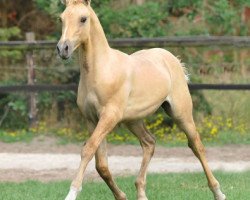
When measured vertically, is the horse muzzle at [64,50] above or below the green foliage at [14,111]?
above

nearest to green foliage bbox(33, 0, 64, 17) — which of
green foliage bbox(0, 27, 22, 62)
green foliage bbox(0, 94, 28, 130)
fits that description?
green foliage bbox(0, 94, 28, 130)

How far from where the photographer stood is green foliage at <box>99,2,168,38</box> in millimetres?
13336

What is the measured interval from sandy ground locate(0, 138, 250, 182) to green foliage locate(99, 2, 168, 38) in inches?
86.5

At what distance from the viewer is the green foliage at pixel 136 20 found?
525 inches

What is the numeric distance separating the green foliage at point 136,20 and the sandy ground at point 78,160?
86.5 inches

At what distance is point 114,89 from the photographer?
7.50 meters

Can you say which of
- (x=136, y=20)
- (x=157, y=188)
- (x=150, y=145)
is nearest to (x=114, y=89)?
(x=150, y=145)

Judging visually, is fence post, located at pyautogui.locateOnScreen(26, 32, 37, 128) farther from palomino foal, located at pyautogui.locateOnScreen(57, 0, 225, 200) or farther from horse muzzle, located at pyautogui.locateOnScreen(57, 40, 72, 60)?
horse muzzle, located at pyautogui.locateOnScreen(57, 40, 72, 60)

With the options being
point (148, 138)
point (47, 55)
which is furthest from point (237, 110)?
point (148, 138)

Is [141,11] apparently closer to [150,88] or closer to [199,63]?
[199,63]

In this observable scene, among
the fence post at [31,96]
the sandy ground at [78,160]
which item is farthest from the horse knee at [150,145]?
the fence post at [31,96]

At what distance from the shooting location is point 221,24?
13.6m

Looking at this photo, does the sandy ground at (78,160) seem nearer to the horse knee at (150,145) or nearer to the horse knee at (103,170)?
the horse knee at (150,145)

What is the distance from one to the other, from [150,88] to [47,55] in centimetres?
661
